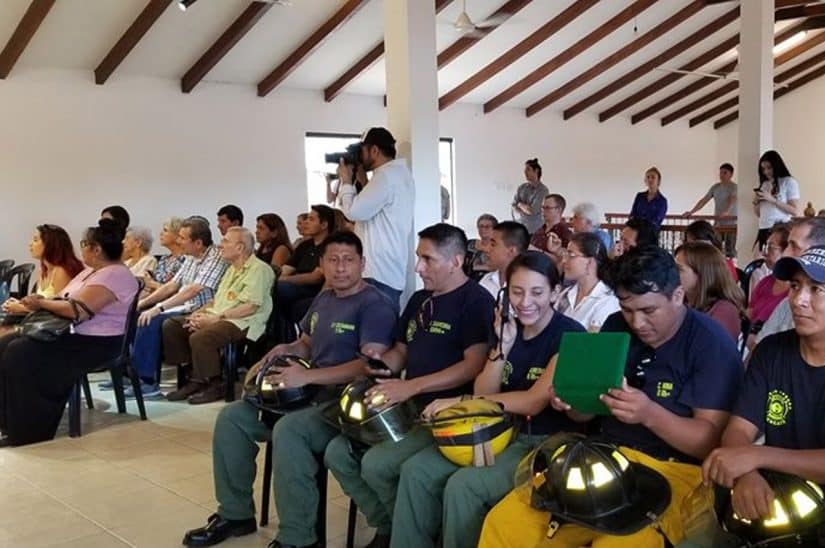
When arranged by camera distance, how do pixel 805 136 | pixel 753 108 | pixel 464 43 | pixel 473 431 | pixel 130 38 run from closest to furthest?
pixel 473 431 → pixel 753 108 → pixel 130 38 → pixel 464 43 → pixel 805 136

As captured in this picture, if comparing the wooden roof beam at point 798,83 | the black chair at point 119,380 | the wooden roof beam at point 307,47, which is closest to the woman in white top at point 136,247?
the black chair at point 119,380

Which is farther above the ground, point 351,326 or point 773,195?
point 773,195

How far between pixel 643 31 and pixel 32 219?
8.20m

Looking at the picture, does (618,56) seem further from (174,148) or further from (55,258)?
(55,258)

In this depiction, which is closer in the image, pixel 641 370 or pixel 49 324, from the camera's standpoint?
pixel 641 370

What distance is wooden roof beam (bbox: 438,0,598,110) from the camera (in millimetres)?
9484

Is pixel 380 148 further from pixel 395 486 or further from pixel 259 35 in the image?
pixel 259 35

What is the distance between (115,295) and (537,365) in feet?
9.42

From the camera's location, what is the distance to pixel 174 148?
31.4 feet

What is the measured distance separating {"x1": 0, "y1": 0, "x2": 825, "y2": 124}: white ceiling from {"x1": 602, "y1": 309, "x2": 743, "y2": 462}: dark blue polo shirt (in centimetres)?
716

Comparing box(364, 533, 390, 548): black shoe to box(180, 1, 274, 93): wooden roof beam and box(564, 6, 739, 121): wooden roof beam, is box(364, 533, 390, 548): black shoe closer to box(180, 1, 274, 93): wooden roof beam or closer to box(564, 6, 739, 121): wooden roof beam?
box(180, 1, 274, 93): wooden roof beam

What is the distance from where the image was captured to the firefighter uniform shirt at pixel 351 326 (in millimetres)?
2918

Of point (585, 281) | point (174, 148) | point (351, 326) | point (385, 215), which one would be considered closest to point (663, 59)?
point (174, 148)

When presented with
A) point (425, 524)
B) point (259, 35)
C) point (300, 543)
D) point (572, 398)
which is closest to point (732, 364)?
point (572, 398)
